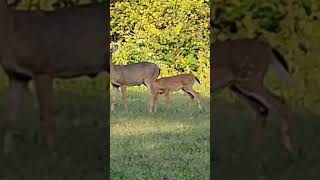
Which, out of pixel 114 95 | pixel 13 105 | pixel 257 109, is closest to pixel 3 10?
pixel 13 105

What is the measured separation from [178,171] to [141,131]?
0.34 m

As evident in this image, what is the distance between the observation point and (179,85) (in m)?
3.66

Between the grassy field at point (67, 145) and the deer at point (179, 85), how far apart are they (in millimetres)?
411

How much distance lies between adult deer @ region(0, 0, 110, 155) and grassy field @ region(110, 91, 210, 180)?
0.41 metres

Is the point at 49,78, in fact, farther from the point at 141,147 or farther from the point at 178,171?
the point at 178,171

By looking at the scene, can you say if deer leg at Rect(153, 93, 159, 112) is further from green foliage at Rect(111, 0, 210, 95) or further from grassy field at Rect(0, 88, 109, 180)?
grassy field at Rect(0, 88, 109, 180)

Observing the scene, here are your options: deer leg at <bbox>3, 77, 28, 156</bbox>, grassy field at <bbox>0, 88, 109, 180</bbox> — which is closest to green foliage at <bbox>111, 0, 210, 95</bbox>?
grassy field at <bbox>0, 88, 109, 180</bbox>

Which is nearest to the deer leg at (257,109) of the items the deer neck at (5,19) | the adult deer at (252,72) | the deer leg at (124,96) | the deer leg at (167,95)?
the adult deer at (252,72)

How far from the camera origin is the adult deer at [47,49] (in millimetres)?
3305

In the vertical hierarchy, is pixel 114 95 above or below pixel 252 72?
below

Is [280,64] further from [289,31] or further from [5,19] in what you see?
[5,19]

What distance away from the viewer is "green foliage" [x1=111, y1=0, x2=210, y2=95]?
364cm

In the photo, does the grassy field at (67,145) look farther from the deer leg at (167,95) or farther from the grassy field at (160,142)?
the deer leg at (167,95)

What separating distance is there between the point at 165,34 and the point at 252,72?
0.61m
